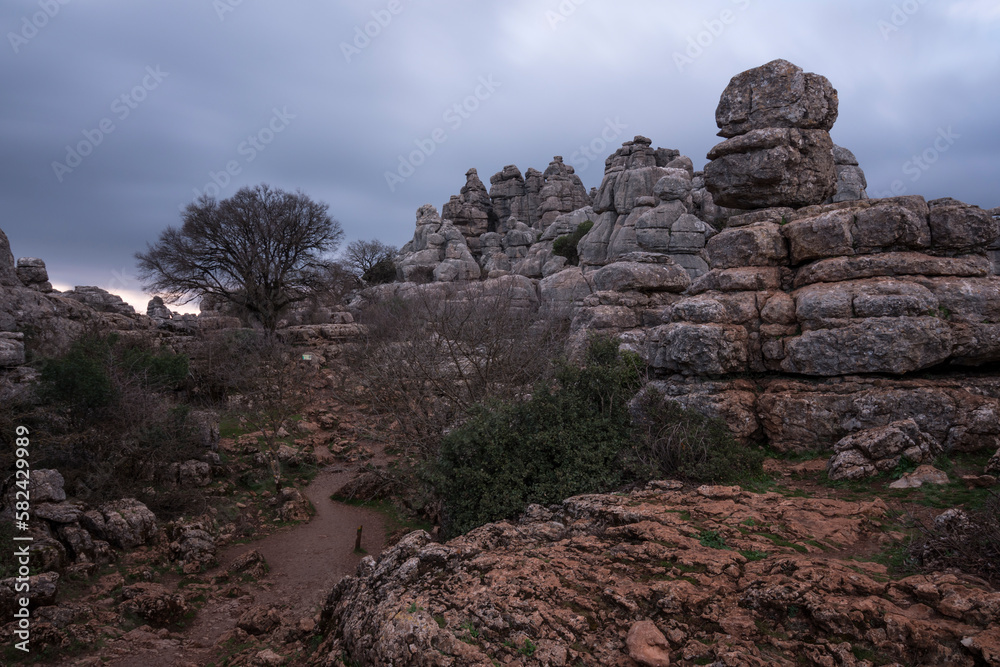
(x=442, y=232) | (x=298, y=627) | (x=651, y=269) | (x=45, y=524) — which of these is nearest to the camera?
(x=298, y=627)

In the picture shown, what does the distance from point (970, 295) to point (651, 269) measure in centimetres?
981

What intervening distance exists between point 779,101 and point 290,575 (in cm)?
1211

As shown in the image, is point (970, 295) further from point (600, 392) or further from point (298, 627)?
point (298, 627)

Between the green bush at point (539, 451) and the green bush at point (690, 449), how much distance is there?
0.33 meters

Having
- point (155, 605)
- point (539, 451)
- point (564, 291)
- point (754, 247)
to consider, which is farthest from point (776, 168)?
point (564, 291)

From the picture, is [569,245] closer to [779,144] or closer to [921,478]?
[779,144]

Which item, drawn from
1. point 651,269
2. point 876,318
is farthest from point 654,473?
point 651,269

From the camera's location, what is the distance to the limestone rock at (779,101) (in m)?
10.2

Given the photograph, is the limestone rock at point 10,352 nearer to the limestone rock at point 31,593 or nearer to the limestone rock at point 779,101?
the limestone rock at point 31,593

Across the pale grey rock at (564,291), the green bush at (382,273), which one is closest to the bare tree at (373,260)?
the green bush at (382,273)

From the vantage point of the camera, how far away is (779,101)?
10367mm

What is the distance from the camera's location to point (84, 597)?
7.57 m

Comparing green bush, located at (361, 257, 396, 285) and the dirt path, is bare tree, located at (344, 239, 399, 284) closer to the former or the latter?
green bush, located at (361, 257, 396, 285)

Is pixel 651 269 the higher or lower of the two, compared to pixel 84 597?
higher
